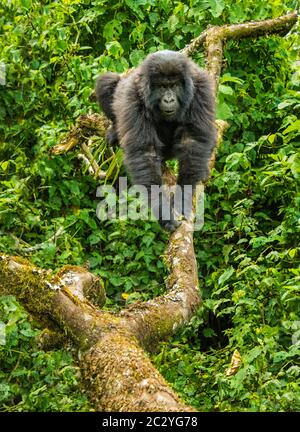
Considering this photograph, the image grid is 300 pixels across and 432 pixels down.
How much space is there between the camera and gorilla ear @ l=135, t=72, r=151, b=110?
5.62 m

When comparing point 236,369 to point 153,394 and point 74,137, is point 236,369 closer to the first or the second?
point 153,394

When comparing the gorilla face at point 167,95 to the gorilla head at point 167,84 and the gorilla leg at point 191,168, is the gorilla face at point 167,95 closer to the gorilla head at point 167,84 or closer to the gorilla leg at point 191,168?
the gorilla head at point 167,84

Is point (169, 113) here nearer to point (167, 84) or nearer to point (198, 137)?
point (167, 84)

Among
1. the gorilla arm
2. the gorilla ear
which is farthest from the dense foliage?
the gorilla ear

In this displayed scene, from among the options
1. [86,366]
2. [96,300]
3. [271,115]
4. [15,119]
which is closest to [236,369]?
[96,300]

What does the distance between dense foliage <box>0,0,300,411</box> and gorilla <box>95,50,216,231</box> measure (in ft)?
1.92

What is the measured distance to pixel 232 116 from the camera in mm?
7203

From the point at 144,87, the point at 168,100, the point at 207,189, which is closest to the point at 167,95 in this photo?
the point at 168,100

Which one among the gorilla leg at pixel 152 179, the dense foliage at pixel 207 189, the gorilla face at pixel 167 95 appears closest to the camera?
the gorilla leg at pixel 152 179

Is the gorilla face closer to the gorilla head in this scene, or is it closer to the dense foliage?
the gorilla head

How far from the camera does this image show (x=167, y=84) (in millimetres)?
5590

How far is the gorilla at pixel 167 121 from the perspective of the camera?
5562mm

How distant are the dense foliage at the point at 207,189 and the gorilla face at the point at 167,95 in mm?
864

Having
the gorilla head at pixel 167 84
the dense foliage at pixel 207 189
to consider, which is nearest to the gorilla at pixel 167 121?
the gorilla head at pixel 167 84
